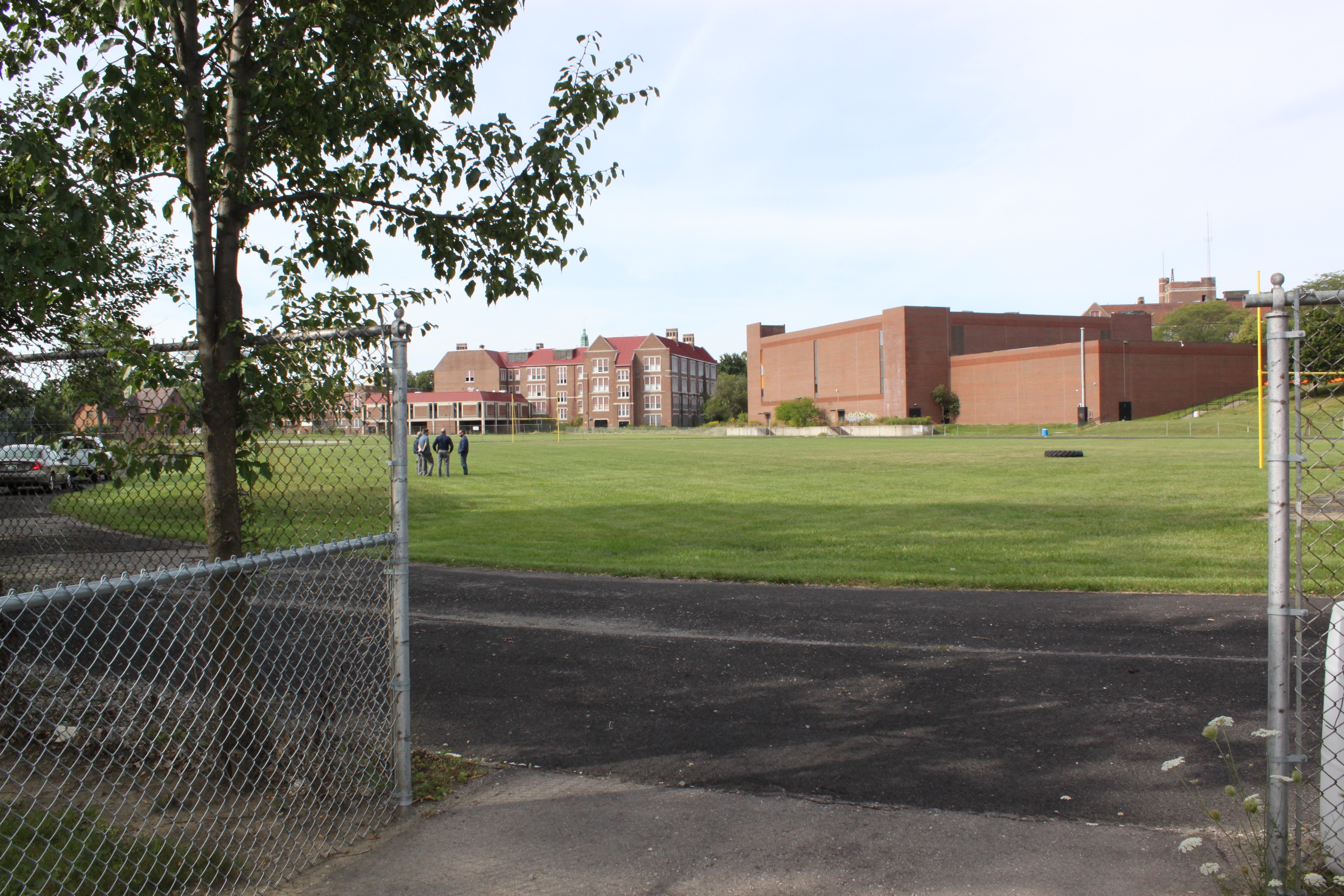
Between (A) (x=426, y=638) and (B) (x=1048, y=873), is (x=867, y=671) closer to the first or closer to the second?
(B) (x=1048, y=873)

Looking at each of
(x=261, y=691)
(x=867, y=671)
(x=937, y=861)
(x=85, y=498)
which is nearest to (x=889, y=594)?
(x=867, y=671)

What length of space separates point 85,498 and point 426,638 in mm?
2856

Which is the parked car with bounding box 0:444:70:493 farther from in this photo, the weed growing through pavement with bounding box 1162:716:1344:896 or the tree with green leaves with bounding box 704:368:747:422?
the tree with green leaves with bounding box 704:368:747:422

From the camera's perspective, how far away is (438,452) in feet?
101

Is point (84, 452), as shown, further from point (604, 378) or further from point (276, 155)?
point (604, 378)

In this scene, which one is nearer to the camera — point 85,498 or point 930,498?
point 85,498

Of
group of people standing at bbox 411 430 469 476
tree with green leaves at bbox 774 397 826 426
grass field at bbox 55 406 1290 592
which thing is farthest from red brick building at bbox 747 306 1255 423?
group of people standing at bbox 411 430 469 476

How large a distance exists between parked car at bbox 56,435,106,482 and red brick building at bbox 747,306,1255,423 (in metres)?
83.5

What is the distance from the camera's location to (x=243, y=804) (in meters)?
4.54

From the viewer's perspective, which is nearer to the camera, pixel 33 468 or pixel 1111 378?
pixel 33 468

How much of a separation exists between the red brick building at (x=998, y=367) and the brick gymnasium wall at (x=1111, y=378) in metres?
0.10

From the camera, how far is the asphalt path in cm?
479

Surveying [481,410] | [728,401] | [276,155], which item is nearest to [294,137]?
[276,155]

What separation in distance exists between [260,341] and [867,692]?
4358mm
